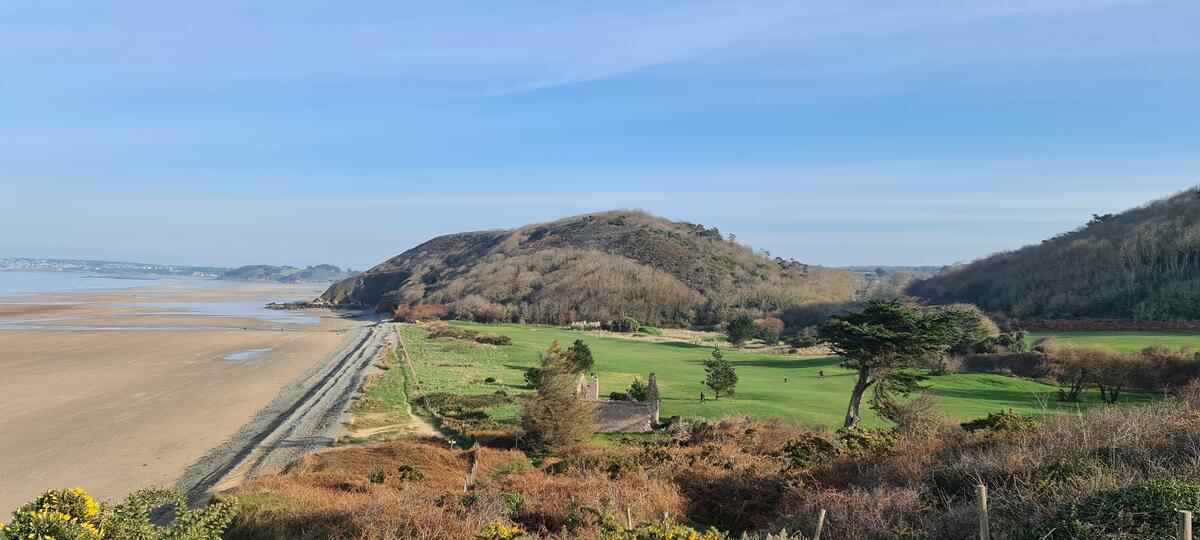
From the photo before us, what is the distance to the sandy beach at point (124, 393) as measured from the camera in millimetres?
18594

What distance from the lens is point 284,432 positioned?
23594 mm

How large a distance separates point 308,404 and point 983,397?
2905 cm

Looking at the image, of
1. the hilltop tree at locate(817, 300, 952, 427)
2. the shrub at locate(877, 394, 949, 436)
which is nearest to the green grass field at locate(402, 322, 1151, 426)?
the hilltop tree at locate(817, 300, 952, 427)

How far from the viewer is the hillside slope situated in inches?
3595

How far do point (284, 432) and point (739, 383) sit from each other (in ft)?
64.7

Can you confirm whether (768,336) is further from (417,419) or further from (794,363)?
(417,419)

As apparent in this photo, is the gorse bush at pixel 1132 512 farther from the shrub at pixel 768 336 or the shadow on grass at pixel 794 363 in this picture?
the shrub at pixel 768 336

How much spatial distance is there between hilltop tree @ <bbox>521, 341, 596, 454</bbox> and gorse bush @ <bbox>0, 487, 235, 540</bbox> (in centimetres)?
1132

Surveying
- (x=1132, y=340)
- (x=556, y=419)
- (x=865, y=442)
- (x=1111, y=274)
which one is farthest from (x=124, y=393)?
(x=1111, y=274)

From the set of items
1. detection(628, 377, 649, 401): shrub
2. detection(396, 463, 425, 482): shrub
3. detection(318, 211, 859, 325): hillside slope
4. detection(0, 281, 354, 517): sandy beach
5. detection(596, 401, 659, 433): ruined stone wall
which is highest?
detection(318, 211, 859, 325): hillside slope

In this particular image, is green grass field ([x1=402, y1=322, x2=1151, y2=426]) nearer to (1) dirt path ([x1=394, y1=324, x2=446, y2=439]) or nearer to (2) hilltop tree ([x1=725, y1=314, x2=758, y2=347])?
(1) dirt path ([x1=394, y1=324, x2=446, y2=439])

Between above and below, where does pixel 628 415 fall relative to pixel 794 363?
below

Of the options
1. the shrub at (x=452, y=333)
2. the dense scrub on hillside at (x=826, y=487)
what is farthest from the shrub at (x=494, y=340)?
the dense scrub on hillside at (x=826, y=487)

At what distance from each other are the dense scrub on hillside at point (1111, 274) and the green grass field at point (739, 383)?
32726 millimetres
